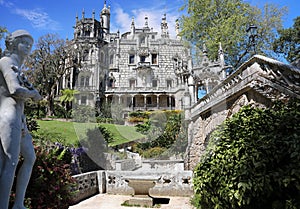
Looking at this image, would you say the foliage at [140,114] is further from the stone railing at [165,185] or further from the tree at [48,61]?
the stone railing at [165,185]

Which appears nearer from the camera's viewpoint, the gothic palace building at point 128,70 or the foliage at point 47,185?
the foliage at point 47,185

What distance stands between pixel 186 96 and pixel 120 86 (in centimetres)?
2668

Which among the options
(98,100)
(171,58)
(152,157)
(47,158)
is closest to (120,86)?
(98,100)

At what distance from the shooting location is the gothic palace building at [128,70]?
124ft

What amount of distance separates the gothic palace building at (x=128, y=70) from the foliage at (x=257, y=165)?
102 feet

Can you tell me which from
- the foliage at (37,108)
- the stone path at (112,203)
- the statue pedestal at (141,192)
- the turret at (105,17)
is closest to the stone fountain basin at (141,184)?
the statue pedestal at (141,192)

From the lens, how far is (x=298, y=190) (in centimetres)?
326

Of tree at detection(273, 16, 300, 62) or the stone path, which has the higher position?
tree at detection(273, 16, 300, 62)

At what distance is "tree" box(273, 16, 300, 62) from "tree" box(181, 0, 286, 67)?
111 inches

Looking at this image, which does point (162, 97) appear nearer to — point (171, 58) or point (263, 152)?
point (171, 58)

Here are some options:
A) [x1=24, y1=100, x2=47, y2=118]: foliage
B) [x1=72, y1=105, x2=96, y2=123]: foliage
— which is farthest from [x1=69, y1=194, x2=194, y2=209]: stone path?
[x1=24, y1=100, x2=47, y2=118]: foliage

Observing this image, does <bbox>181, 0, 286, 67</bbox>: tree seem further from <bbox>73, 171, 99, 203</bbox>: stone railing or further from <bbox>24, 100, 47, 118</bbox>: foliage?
<bbox>24, 100, 47, 118</bbox>: foliage

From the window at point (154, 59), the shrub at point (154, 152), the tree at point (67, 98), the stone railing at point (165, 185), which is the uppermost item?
the window at point (154, 59)

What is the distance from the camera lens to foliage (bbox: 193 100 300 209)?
130 inches
